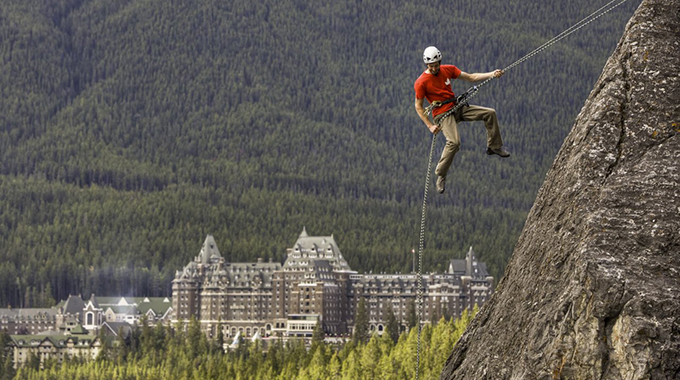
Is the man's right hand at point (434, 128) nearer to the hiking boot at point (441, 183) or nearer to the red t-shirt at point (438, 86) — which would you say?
the red t-shirt at point (438, 86)

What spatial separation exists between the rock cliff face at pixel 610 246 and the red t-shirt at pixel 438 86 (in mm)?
6249

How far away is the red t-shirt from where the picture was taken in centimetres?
3002

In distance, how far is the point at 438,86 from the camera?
1191 inches

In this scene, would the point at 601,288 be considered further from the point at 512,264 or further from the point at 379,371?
the point at 379,371

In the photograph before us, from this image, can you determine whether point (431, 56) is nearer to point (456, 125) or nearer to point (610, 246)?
point (456, 125)

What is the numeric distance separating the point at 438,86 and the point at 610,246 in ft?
32.9

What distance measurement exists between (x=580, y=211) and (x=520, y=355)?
96.1 inches

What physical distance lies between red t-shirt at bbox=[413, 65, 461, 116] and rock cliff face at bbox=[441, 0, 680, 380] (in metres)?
6.25

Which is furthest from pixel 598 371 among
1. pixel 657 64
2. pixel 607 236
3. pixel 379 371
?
pixel 379 371

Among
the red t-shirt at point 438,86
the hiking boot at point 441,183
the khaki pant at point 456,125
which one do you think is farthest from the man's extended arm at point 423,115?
the hiking boot at point 441,183

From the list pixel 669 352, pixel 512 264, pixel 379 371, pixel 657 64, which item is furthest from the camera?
pixel 379 371

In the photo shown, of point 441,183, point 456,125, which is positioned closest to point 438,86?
point 456,125

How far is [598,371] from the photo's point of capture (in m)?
20.3

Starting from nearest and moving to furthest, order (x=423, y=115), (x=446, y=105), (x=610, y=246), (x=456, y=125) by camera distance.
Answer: (x=610, y=246), (x=423, y=115), (x=446, y=105), (x=456, y=125)
